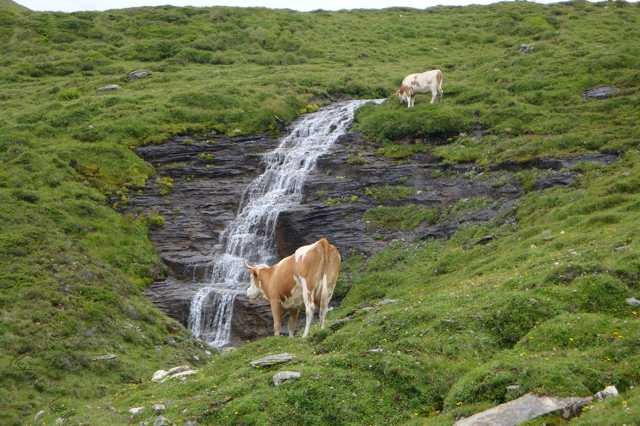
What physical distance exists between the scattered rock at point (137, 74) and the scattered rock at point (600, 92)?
3063cm

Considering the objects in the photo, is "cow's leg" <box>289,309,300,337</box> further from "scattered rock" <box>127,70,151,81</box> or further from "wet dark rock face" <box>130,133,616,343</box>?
"scattered rock" <box>127,70,151,81</box>

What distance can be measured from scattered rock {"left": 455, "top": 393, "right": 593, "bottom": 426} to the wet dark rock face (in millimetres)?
15737

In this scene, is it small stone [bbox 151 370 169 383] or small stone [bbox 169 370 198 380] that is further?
small stone [bbox 151 370 169 383]

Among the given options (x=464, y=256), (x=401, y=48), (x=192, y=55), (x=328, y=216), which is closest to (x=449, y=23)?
(x=401, y=48)

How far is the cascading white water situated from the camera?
3142cm

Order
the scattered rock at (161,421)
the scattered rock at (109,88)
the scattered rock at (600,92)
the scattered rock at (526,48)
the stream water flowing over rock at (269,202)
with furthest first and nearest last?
the scattered rock at (526,48)
the scattered rock at (109,88)
the scattered rock at (600,92)
the stream water flowing over rock at (269,202)
the scattered rock at (161,421)

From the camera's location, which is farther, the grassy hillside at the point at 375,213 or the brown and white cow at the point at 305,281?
the brown and white cow at the point at 305,281

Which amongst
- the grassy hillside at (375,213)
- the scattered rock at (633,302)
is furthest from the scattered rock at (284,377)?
the scattered rock at (633,302)

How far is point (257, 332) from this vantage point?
99.2ft

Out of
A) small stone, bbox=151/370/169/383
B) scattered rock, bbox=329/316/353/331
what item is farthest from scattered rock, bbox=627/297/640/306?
small stone, bbox=151/370/169/383

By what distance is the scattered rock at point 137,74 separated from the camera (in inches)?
2311

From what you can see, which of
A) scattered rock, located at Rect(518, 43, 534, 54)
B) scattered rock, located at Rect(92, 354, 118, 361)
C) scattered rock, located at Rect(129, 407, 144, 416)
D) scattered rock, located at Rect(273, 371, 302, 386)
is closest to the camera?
scattered rock, located at Rect(273, 371, 302, 386)

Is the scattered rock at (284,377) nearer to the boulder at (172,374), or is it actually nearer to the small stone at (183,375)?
the boulder at (172,374)

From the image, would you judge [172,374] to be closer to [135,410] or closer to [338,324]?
[135,410]
